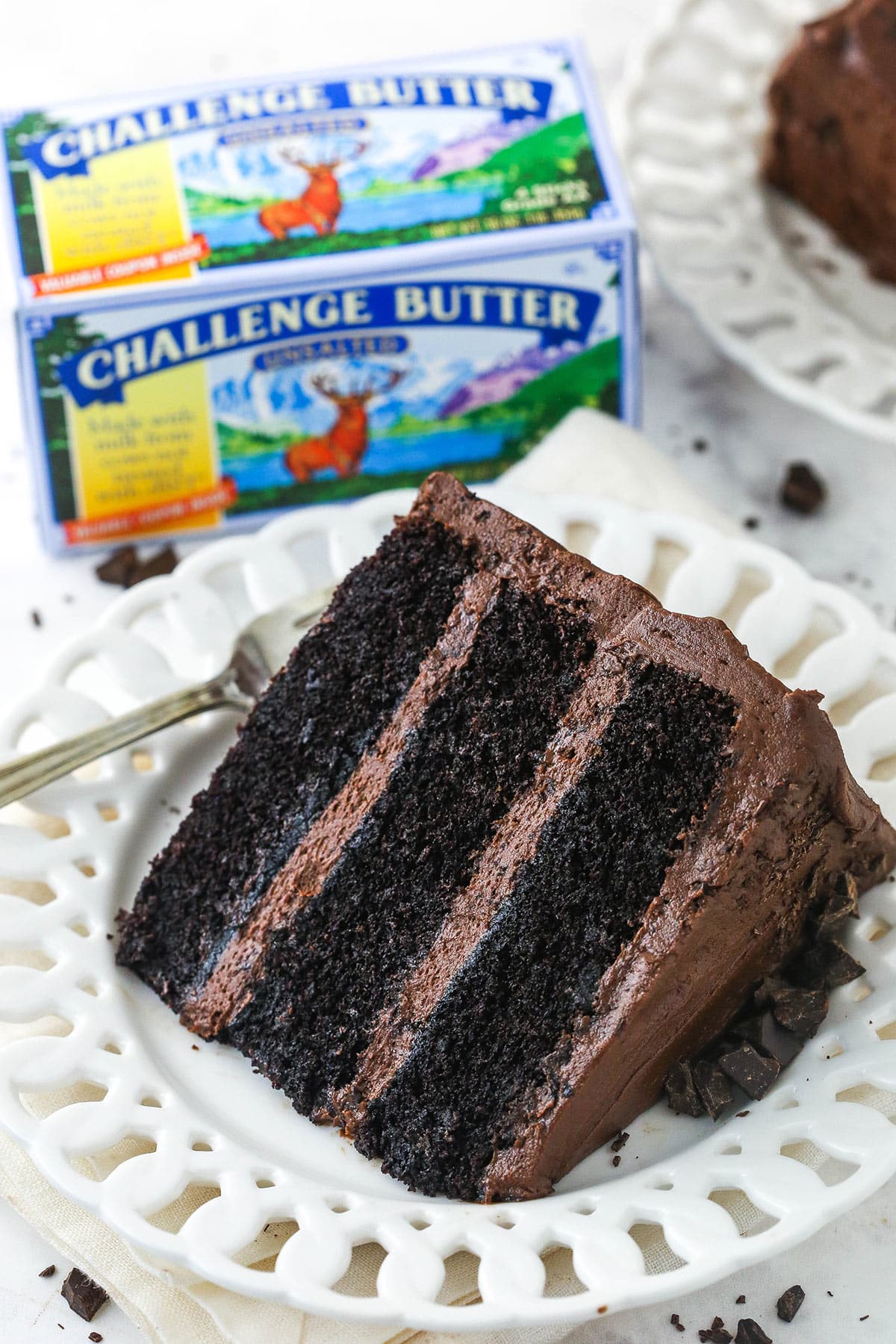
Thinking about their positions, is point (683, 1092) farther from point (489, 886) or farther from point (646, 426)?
point (646, 426)

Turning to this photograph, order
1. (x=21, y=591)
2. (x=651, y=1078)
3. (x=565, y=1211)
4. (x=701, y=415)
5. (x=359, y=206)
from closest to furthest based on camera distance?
(x=565, y=1211), (x=651, y=1078), (x=359, y=206), (x=21, y=591), (x=701, y=415)

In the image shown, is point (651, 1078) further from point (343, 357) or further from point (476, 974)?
point (343, 357)

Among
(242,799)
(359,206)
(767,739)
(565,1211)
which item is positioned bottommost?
(565,1211)

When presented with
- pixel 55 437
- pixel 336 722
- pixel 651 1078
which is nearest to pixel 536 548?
pixel 336 722

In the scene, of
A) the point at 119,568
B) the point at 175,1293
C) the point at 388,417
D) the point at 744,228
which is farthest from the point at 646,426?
the point at 175,1293

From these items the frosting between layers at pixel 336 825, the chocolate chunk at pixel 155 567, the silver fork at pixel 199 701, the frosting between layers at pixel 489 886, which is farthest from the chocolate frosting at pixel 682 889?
the chocolate chunk at pixel 155 567

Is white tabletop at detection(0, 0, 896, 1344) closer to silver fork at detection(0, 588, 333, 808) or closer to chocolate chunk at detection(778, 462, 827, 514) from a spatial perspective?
chocolate chunk at detection(778, 462, 827, 514)
